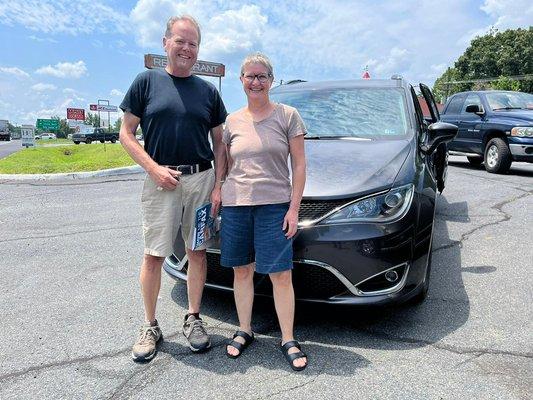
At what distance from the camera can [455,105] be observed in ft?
36.6

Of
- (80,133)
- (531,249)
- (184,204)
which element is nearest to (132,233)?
(184,204)

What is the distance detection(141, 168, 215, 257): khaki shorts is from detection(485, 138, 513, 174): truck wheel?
28.4 ft

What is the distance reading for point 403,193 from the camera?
9.41 feet

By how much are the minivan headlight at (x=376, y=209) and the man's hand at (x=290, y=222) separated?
0.25m

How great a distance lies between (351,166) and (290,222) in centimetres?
75

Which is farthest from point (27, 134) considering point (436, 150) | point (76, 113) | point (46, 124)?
point (46, 124)

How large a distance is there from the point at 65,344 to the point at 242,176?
1502 millimetres

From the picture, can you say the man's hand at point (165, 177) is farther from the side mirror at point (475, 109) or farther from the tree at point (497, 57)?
the tree at point (497, 57)

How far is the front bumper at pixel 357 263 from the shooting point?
2662 millimetres

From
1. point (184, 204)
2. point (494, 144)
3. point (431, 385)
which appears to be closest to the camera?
point (431, 385)

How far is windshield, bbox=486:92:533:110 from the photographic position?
32.8ft

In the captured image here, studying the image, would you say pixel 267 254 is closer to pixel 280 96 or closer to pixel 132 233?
pixel 280 96

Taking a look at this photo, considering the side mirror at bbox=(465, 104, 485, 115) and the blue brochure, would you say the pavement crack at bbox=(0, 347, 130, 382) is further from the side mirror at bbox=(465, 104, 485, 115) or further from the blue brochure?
the side mirror at bbox=(465, 104, 485, 115)

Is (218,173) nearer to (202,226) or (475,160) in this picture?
(202,226)
